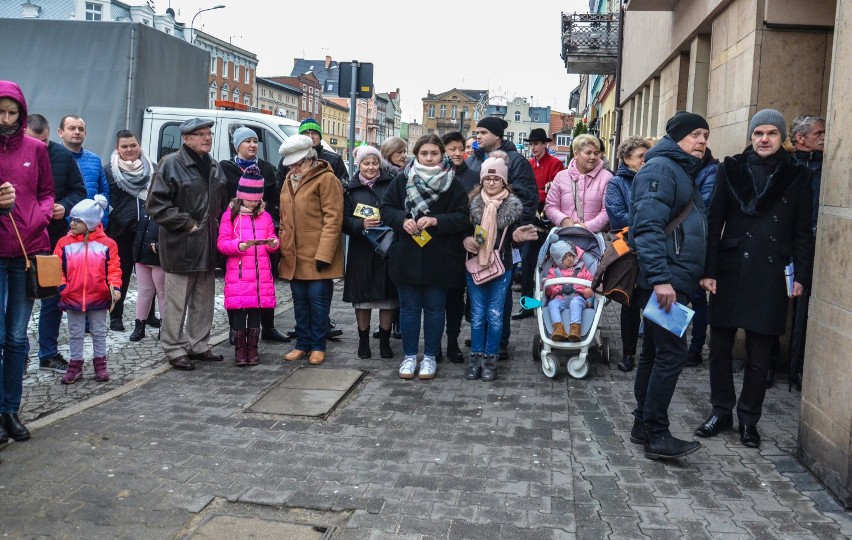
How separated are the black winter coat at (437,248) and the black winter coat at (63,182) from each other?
242 cm

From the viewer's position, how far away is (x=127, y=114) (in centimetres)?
1214

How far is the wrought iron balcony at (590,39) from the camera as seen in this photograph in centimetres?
2455

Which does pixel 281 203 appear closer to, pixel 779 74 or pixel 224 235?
pixel 224 235

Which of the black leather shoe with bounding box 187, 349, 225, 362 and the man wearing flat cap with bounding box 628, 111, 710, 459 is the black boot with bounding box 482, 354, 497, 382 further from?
the black leather shoe with bounding box 187, 349, 225, 362

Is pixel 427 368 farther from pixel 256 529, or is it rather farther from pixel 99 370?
pixel 256 529

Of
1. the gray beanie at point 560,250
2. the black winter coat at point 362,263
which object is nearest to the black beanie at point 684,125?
the gray beanie at point 560,250

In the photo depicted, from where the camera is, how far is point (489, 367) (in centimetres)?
687

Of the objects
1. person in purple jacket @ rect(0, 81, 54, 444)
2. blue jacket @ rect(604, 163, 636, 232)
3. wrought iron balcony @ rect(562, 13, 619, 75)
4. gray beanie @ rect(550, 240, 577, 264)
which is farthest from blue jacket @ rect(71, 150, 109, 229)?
wrought iron balcony @ rect(562, 13, 619, 75)

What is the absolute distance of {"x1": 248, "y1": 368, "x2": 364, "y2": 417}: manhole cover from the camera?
5.87m

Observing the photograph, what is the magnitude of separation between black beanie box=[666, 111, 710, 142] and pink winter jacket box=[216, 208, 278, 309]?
3679 mm

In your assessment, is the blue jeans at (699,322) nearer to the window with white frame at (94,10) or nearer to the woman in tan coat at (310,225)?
the woman in tan coat at (310,225)

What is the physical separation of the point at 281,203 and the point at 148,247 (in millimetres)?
1519

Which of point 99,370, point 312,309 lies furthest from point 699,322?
point 99,370

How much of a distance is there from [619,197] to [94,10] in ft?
191
